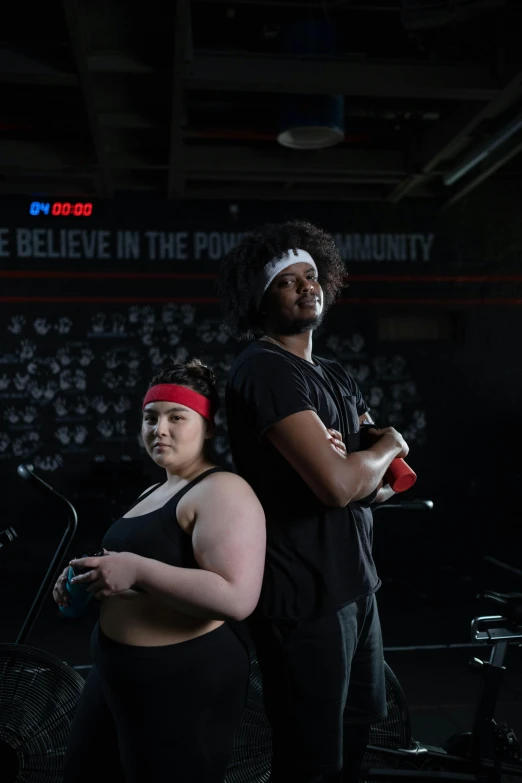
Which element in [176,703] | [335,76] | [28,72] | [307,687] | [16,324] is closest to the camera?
[176,703]

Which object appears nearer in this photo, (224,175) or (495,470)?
(224,175)

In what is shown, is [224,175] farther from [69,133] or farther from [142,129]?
[69,133]

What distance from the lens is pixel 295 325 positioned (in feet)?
5.90

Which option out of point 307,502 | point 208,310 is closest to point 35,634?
point 208,310

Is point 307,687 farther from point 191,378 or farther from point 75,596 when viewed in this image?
point 191,378

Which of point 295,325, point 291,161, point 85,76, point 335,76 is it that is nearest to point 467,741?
point 295,325

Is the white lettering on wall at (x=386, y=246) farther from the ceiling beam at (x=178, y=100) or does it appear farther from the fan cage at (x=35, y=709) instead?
the fan cage at (x=35, y=709)

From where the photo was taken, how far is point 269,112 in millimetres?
4789

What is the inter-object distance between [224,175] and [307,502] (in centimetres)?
393

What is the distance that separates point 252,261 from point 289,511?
615 mm

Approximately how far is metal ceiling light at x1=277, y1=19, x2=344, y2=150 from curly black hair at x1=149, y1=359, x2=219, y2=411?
8.68 ft

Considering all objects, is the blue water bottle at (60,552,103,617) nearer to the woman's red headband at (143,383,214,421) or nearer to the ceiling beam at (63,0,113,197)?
the woman's red headband at (143,383,214,421)

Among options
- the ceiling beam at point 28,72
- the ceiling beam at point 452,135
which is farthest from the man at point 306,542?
the ceiling beam at point 452,135

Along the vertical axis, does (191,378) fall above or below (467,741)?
above
